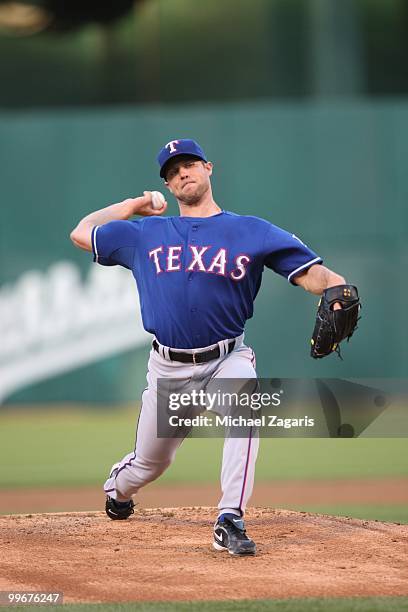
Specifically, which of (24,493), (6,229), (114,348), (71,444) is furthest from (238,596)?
(6,229)

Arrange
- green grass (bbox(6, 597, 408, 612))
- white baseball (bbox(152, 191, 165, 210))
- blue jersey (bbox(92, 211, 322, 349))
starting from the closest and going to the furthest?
green grass (bbox(6, 597, 408, 612)) → blue jersey (bbox(92, 211, 322, 349)) → white baseball (bbox(152, 191, 165, 210))

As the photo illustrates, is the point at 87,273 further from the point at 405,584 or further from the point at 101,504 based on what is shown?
the point at 405,584

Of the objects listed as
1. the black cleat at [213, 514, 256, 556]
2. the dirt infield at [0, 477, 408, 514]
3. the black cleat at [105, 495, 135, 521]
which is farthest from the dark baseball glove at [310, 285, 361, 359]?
the dirt infield at [0, 477, 408, 514]

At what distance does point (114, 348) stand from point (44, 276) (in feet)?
3.57

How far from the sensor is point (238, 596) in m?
3.62

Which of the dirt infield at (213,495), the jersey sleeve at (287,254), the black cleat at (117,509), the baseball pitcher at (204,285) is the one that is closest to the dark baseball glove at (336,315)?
the baseball pitcher at (204,285)

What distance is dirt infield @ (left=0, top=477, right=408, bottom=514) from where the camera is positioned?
6.19 m

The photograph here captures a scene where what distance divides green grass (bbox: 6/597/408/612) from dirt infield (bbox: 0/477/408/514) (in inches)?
97.9

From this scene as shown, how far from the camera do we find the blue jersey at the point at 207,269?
445cm

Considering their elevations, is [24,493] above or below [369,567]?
below

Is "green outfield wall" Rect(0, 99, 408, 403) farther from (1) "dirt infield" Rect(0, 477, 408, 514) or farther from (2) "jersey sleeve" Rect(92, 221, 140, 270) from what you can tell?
(2) "jersey sleeve" Rect(92, 221, 140, 270)

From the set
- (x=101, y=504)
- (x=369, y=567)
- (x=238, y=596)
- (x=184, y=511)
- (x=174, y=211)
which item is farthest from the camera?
(x=174, y=211)

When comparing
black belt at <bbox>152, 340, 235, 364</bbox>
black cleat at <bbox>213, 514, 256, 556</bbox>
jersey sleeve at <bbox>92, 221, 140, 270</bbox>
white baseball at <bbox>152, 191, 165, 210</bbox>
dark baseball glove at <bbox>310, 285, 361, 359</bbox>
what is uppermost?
white baseball at <bbox>152, 191, 165, 210</bbox>

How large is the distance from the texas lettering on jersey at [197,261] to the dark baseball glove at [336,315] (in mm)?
403
